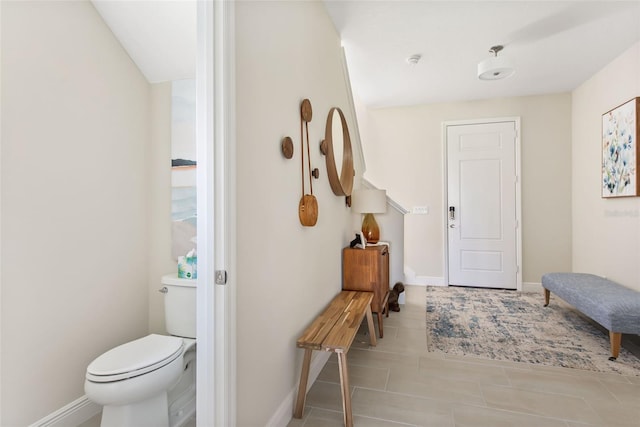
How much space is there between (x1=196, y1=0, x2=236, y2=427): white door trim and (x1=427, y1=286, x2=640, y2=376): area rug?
6.28 feet

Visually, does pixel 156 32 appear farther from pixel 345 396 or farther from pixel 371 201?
pixel 345 396

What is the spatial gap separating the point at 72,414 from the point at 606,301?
11.8 feet

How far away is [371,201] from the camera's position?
10.1ft

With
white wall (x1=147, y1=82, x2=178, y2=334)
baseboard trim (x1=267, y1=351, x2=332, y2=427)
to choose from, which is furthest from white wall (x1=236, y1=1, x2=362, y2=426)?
white wall (x1=147, y1=82, x2=178, y2=334)

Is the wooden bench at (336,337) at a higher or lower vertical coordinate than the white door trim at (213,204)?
lower

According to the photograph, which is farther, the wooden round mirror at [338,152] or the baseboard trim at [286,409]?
the wooden round mirror at [338,152]

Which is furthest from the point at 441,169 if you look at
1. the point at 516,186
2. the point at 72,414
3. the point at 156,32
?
the point at 72,414

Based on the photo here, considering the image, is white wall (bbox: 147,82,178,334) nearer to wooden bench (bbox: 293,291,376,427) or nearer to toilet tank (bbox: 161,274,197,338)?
toilet tank (bbox: 161,274,197,338)

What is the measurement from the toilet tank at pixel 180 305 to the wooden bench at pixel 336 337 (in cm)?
→ 73

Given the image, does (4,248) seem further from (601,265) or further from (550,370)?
(601,265)

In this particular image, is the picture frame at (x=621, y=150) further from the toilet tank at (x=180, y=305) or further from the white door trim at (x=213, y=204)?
the toilet tank at (x=180, y=305)

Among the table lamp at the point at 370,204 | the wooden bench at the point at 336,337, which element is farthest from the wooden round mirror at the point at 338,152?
the wooden bench at the point at 336,337

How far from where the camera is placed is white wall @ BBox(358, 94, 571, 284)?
14.0 ft

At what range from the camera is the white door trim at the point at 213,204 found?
3.76ft
